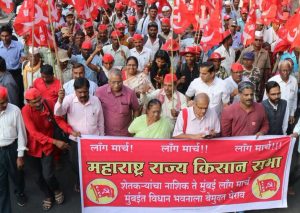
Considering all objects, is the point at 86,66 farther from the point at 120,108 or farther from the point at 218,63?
the point at 218,63

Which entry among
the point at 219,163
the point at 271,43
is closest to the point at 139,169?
the point at 219,163

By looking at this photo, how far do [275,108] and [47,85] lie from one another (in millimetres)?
3020

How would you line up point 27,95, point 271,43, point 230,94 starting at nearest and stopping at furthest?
point 27,95, point 230,94, point 271,43

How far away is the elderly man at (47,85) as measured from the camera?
5574mm

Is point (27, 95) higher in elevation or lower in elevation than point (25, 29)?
lower

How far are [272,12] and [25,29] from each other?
186 inches

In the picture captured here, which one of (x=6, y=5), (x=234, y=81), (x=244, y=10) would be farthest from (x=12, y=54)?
(x=244, y=10)

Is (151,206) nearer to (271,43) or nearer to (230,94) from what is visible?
(230,94)

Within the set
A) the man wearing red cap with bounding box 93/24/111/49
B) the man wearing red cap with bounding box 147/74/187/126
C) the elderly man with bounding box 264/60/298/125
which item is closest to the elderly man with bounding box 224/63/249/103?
the elderly man with bounding box 264/60/298/125

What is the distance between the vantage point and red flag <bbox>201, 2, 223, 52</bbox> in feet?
22.2

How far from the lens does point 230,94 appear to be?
5.82 m

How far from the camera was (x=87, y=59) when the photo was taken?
7.16 m

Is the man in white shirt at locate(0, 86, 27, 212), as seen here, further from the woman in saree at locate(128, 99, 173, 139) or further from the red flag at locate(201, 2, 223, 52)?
the red flag at locate(201, 2, 223, 52)

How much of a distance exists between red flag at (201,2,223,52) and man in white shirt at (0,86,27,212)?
349 cm
